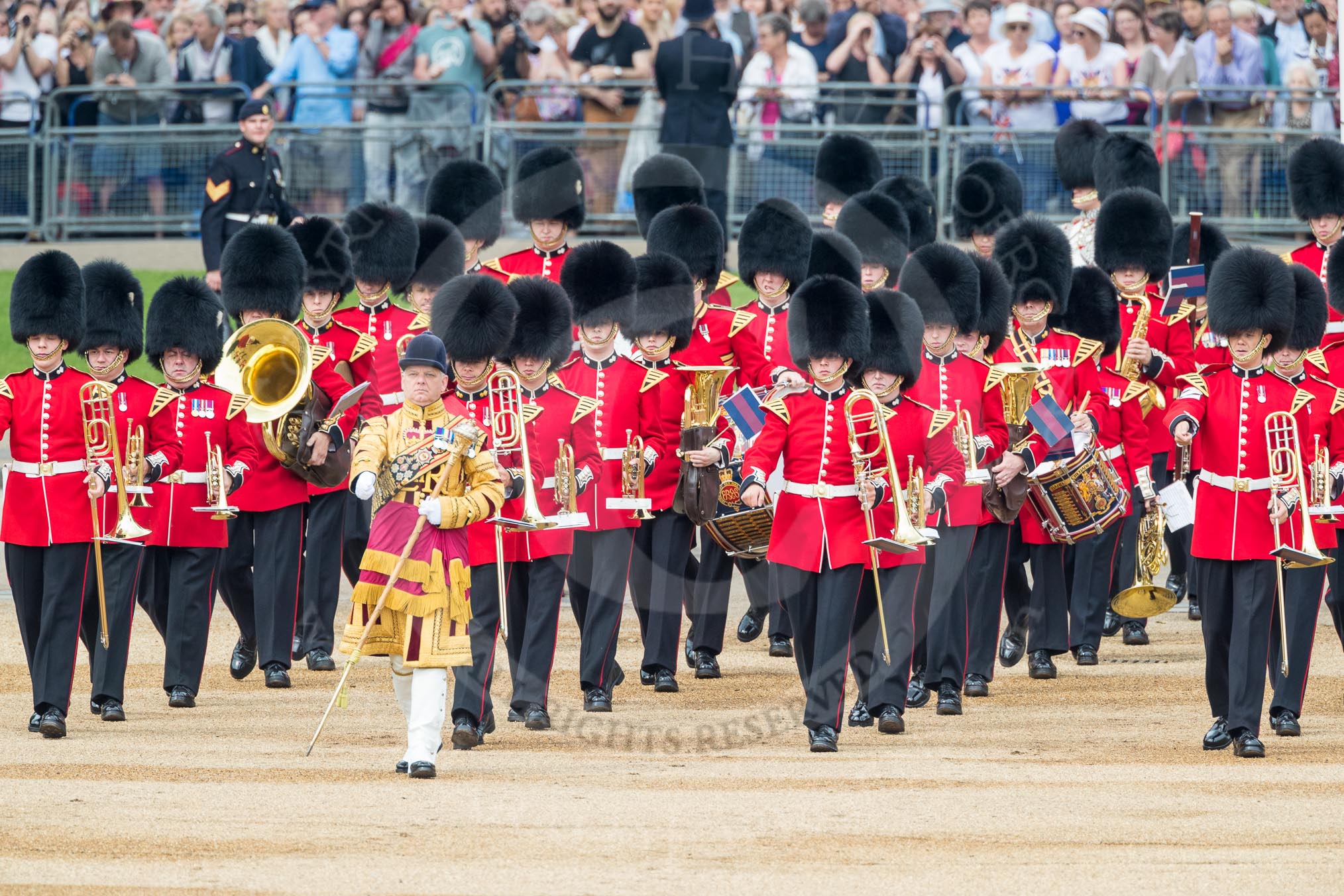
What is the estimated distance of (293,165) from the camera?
14.6 meters

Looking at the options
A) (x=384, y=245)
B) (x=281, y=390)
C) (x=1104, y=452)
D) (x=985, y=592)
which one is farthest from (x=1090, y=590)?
(x=281, y=390)

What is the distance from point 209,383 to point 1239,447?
3708 millimetres

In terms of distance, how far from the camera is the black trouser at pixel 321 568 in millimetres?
9297

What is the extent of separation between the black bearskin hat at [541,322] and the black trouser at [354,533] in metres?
1.56

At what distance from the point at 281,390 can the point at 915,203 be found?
4.23m

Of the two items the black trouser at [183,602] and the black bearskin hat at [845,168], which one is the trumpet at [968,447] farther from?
the black bearskin hat at [845,168]

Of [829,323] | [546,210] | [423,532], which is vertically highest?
[546,210]

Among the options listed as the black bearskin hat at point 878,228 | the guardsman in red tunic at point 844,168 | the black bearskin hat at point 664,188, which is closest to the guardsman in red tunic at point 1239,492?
the black bearskin hat at point 878,228

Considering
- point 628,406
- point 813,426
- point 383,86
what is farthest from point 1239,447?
point 383,86

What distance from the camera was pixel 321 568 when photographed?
930 centimetres

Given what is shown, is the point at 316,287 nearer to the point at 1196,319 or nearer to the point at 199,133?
the point at 1196,319

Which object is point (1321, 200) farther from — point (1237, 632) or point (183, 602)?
point (183, 602)

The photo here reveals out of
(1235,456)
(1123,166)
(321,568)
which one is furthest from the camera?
(1123,166)

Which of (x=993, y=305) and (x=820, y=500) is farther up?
(x=993, y=305)
